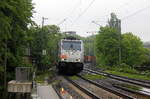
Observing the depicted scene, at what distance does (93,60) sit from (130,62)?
22.7 metres

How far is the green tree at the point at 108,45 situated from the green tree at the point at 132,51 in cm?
184

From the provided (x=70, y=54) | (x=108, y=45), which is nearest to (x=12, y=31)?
(x=70, y=54)

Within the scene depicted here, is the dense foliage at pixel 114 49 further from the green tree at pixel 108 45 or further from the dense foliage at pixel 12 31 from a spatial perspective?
the dense foliage at pixel 12 31

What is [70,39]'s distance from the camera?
34.3m

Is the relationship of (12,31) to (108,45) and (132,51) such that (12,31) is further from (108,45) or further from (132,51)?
(132,51)

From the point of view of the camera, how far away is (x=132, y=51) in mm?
62875

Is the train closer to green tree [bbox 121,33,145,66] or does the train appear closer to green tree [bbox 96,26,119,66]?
green tree [bbox 96,26,119,66]

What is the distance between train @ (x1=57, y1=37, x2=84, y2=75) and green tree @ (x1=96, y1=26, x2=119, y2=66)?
2633 centimetres

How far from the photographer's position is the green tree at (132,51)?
2409 inches

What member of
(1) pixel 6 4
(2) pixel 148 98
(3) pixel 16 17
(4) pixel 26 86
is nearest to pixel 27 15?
(3) pixel 16 17

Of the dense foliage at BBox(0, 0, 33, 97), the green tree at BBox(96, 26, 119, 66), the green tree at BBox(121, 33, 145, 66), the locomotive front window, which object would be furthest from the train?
the green tree at BBox(121, 33, 145, 66)

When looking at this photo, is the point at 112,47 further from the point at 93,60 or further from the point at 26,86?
the point at 26,86

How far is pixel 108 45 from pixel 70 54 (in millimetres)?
28499

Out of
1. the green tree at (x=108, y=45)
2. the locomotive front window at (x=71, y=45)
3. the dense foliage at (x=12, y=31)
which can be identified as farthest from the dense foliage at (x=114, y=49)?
the dense foliage at (x=12, y=31)
